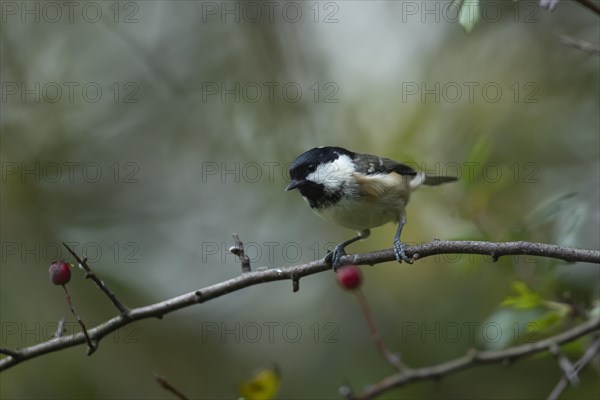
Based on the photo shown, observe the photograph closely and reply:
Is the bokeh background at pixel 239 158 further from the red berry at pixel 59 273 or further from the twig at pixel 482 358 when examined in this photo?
the red berry at pixel 59 273

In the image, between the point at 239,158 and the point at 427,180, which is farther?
the point at 239,158

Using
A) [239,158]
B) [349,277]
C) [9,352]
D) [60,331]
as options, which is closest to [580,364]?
[349,277]

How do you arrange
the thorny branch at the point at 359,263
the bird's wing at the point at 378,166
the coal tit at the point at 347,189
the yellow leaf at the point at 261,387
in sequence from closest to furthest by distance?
the thorny branch at the point at 359,263, the yellow leaf at the point at 261,387, the coal tit at the point at 347,189, the bird's wing at the point at 378,166

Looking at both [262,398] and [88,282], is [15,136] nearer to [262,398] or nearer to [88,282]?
[88,282]

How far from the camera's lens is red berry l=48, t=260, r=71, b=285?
90.3 inches

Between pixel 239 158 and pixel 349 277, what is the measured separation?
9.73 feet

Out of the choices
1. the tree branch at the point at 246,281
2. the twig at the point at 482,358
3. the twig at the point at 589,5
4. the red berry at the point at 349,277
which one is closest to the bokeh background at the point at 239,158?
the twig at the point at 482,358

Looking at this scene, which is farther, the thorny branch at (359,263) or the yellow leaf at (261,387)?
the yellow leaf at (261,387)

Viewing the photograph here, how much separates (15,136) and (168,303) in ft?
10.7

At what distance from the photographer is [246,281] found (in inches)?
94.5

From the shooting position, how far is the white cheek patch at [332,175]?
3.36 m

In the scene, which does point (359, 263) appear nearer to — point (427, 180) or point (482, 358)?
point (482, 358)

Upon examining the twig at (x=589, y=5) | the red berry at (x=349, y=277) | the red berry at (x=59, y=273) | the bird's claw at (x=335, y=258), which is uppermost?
the twig at (x=589, y=5)

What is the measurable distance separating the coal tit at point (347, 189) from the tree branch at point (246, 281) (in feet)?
2.58
